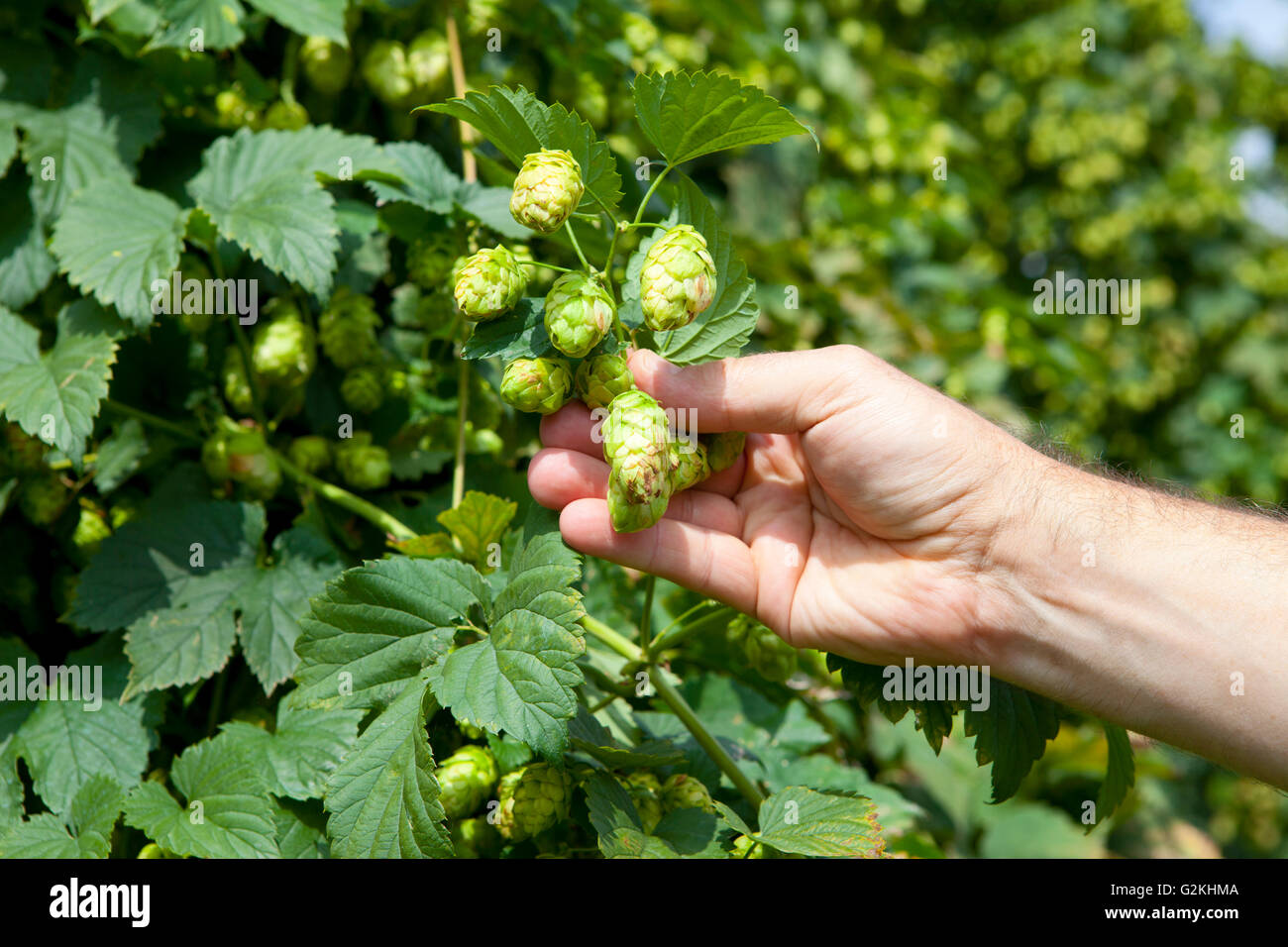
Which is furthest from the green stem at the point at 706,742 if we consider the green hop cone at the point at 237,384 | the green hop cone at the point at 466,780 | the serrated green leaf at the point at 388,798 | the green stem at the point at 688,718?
the green hop cone at the point at 237,384

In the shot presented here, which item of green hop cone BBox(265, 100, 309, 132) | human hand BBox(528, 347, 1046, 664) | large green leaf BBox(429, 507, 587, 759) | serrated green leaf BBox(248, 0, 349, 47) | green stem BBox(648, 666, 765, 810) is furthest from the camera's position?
green hop cone BBox(265, 100, 309, 132)

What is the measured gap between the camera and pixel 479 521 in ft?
4.09

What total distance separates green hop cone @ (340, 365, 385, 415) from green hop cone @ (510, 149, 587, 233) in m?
0.56

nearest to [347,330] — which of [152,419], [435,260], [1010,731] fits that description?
[435,260]

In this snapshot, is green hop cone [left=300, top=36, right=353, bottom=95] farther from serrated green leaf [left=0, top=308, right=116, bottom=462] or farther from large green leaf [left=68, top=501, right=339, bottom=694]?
large green leaf [left=68, top=501, right=339, bottom=694]

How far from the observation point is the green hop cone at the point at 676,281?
1.06 m

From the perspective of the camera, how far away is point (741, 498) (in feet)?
4.85

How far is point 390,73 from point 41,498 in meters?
0.88

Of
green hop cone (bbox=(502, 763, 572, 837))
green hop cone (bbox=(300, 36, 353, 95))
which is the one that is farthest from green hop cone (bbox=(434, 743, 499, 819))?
green hop cone (bbox=(300, 36, 353, 95))

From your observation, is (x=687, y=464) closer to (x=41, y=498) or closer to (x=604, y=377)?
(x=604, y=377)

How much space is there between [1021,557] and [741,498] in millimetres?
413

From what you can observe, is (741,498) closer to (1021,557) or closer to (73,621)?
(1021,557)

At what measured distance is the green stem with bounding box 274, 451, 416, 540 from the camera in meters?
1.46
